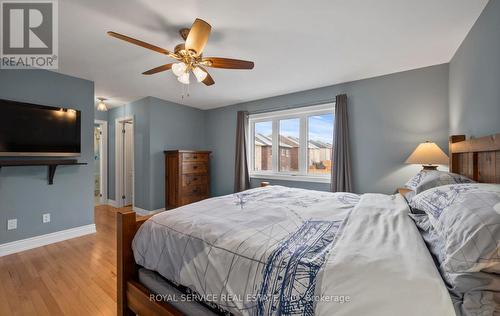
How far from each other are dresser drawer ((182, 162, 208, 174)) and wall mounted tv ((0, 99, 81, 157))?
1.62 meters

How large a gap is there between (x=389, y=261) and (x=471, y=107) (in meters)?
2.03

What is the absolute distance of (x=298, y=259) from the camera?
850 millimetres

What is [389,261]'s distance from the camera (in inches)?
29.9

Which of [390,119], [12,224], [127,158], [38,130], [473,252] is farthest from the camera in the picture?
[127,158]

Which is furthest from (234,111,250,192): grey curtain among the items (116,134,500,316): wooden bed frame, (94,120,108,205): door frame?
(94,120,108,205): door frame

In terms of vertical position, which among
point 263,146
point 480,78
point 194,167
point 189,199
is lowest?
point 189,199

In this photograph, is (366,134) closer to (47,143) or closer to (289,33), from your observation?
(289,33)

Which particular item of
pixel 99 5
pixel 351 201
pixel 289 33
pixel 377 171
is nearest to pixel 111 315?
pixel 351 201

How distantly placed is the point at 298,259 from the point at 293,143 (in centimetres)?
325

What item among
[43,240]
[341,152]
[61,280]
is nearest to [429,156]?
[341,152]

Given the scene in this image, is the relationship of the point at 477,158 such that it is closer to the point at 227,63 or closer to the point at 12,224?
the point at 227,63

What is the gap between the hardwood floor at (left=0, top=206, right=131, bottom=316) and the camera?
5.49ft

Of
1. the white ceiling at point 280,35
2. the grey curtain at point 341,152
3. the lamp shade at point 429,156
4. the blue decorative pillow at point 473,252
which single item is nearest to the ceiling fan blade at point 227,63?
the white ceiling at point 280,35

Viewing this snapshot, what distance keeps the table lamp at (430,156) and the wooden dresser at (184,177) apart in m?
3.47
